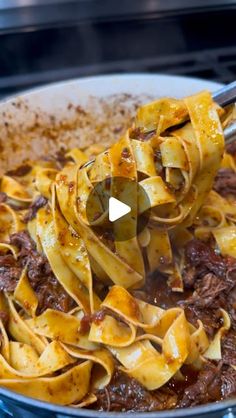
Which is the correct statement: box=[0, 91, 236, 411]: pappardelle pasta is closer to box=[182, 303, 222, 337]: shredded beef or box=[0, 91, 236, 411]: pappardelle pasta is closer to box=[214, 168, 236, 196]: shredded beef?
box=[182, 303, 222, 337]: shredded beef

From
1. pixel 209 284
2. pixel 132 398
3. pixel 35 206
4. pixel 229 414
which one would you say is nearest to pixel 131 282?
pixel 209 284

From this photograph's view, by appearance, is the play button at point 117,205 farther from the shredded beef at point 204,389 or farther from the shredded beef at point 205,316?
the shredded beef at point 204,389

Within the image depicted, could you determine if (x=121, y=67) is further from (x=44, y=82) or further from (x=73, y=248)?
(x=73, y=248)

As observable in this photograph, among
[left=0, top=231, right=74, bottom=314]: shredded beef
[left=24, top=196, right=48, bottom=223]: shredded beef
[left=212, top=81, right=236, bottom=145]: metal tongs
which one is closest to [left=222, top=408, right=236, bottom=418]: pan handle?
[left=0, top=231, right=74, bottom=314]: shredded beef

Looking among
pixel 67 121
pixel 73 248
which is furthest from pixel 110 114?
pixel 73 248

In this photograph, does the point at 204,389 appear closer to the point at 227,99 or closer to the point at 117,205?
the point at 117,205

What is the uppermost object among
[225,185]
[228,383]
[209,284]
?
[225,185]

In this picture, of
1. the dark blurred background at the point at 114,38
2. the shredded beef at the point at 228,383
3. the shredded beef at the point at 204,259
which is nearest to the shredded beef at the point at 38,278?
the shredded beef at the point at 204,259

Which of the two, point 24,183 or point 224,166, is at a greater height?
point 24,183
